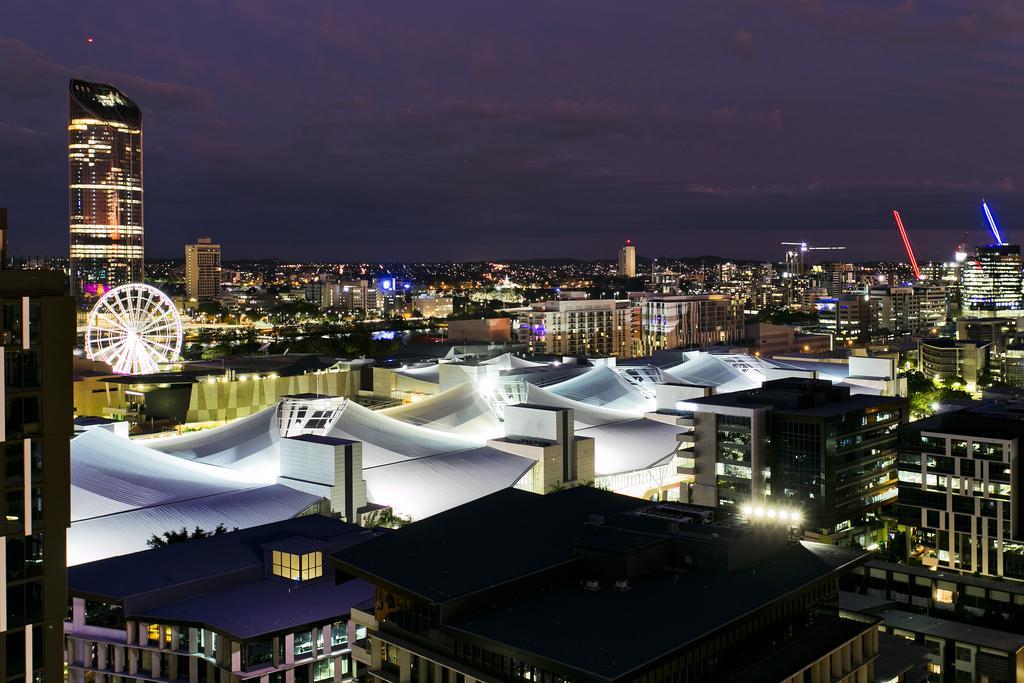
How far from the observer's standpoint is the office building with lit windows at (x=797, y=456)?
38.0 metres

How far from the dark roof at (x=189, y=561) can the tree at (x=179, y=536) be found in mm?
1808

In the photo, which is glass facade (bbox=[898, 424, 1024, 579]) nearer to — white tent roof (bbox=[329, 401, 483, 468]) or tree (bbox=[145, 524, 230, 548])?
white tent roof (bbox=[329, 401, 483, 468])

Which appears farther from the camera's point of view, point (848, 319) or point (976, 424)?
point (848, 319)

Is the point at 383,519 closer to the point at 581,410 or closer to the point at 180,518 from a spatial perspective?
the point at 180,518

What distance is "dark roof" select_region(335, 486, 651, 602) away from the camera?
1928 centimetres

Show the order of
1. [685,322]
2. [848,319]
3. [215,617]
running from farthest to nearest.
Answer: [848,319]
[685,322]
[215,617]

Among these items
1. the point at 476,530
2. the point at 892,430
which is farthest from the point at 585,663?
the point at 892,430

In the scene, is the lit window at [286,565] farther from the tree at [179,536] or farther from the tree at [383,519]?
the tree at [383,519]

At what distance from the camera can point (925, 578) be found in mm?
32281

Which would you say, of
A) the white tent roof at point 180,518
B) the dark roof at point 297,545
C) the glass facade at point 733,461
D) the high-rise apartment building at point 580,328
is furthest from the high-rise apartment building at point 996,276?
the dark roof at point 297,545

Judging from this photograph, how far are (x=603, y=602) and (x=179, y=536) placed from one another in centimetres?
1685

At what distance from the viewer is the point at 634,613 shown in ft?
60.7

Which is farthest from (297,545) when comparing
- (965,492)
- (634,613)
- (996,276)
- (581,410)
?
(996,276)

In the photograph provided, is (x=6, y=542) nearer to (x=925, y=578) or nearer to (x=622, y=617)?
(x=622, y=617)
